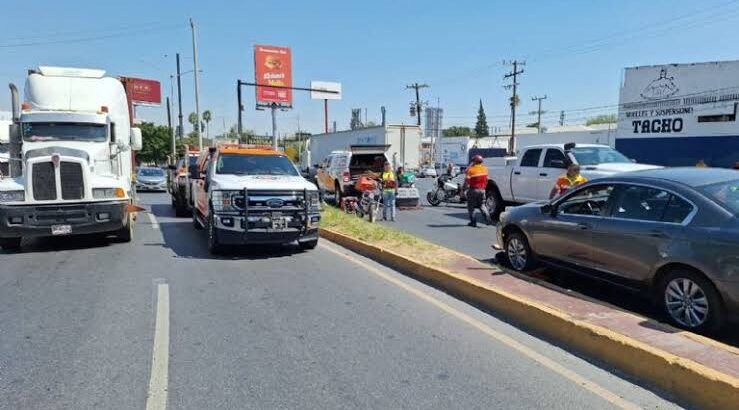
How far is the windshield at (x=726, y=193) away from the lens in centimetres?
471

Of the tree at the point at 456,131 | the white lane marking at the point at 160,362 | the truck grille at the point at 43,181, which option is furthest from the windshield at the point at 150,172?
the tree at the point at 456,131

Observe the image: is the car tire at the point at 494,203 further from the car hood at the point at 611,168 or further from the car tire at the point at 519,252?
the car tire at the point at 519,252

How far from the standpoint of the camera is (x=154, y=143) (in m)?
68.6

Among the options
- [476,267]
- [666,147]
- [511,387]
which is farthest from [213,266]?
[666,147]

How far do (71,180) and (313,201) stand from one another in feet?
14.6

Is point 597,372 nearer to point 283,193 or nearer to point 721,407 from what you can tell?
point 721,407

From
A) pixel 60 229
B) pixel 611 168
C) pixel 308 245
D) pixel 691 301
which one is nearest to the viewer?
pixel 691 301

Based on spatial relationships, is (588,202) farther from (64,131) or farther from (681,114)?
(681,114)

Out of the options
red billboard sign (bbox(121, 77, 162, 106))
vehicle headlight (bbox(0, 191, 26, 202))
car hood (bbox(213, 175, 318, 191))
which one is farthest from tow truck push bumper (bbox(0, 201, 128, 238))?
red billboard sign (bbox(121, 77, 162, 106))

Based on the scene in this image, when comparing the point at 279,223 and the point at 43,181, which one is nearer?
the point at 279,223

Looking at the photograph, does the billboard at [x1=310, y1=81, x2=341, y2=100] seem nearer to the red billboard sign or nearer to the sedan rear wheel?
the red billboard sign

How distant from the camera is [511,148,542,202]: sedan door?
13562 mm

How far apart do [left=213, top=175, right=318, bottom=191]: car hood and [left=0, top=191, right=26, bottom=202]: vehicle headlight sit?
10.8ft

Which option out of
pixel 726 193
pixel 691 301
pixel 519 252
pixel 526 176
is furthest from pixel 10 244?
pixel 526 176
